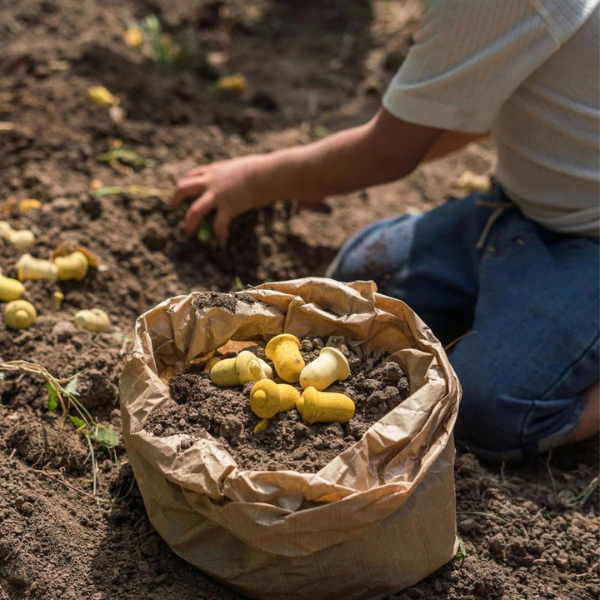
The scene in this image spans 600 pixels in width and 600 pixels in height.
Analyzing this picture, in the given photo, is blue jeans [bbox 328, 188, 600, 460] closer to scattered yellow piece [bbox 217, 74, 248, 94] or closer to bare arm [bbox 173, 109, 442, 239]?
bare arm [bbox 173, 109, 442, 239]

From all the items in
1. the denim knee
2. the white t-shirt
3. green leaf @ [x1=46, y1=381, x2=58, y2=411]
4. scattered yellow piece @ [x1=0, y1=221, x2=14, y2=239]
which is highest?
the white t-shirt

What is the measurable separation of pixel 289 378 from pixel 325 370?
0.31ft

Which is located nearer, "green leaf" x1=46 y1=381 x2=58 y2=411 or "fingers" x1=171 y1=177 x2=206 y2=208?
"green leaf" x1=46 y1=381 x2=58 y2=411

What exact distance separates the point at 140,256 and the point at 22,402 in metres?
0.82

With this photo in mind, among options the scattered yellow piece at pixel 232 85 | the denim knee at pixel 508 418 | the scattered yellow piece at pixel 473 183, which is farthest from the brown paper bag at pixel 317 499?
the scattered yellow piece at pixel 232 85

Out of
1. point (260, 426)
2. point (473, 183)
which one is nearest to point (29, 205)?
point (260, 426)

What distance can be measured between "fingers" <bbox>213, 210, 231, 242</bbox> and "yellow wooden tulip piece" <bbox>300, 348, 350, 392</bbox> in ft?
3.27

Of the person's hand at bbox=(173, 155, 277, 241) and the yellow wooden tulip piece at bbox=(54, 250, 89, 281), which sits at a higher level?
the person's hand at bbox=(173, 155, 277, 241)

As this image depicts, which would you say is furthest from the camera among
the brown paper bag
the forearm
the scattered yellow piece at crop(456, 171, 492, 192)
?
the scattered yellow piece at crop(456, 171, 492, 192)

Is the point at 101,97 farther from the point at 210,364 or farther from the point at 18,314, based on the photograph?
the point at 210,364

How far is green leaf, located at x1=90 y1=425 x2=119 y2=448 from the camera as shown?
188 cm

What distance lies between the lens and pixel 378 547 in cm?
145

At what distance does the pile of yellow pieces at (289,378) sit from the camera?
1.54 metres

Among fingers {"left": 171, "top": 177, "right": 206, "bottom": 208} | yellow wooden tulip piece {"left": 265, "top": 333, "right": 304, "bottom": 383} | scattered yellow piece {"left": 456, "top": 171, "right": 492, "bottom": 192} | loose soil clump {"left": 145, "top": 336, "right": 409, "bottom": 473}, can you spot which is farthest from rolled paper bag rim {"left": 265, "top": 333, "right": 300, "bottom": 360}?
scattered yellow piece {"left": 456, "top": 171, "right": 492, "bottom": 192}
